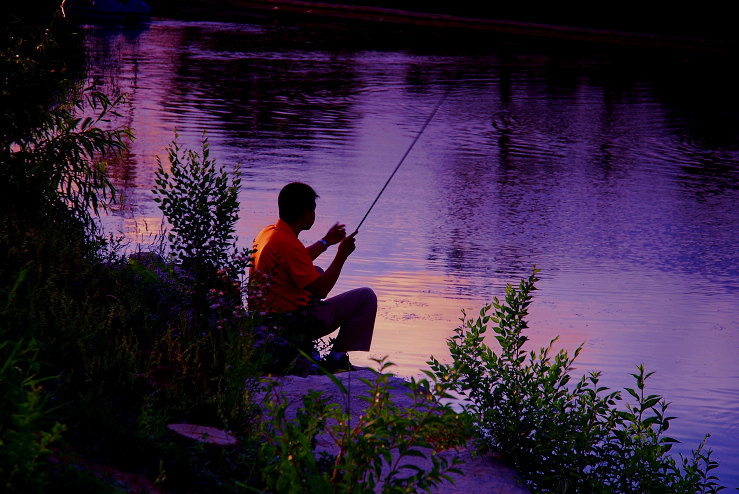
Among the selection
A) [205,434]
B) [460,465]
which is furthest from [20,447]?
[460,465]

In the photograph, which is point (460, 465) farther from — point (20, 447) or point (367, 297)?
point (20, 447)

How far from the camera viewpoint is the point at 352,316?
644 cm

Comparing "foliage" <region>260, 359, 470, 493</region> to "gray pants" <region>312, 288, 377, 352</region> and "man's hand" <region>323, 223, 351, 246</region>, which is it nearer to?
"gray pants" <region>312, 288, 377, 352</region>

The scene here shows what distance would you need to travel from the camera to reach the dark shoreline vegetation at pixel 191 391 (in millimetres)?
3568

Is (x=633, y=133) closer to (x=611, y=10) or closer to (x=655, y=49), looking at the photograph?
(x=655, y=49)

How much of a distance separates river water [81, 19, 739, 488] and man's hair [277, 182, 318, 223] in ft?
3.78

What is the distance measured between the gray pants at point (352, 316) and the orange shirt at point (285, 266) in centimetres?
22

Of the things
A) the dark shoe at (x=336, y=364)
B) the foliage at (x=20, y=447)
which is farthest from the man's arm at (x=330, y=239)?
the foliage at (x=20, y=447)

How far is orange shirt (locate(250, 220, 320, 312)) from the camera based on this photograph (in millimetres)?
6062

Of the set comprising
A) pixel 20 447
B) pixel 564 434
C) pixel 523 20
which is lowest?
pixel 564 434

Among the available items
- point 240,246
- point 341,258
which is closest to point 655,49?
point 240,246

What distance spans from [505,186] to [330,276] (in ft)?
19.6

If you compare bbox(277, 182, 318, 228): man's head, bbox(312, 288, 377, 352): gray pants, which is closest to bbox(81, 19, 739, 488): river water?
bbox(312, 288, 377, 352): gray pants

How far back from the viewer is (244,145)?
44.3ft
